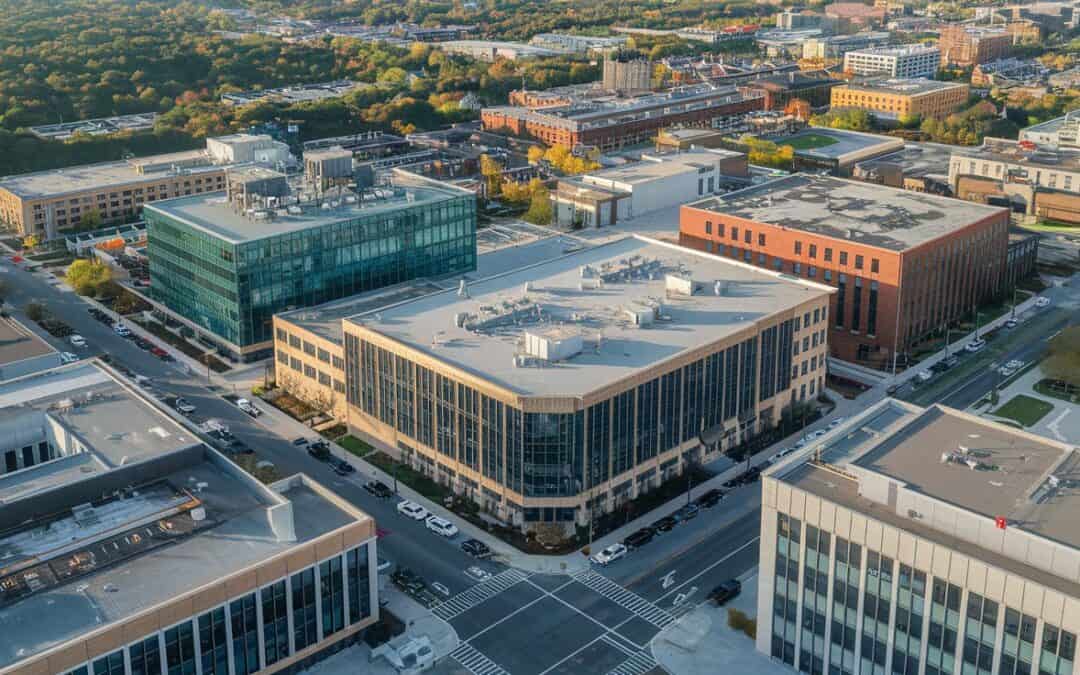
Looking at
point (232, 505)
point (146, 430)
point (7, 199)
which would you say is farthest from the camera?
point (7, 199)

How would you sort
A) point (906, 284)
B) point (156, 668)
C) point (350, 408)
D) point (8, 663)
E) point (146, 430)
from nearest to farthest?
point (8, 663)
point (156, 668)
point (146, 430)
point (350, 408)
point (906, 284)

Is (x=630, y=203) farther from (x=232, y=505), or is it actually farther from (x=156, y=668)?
(x=156, y=668)

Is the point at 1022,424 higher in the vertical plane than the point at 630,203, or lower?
lower

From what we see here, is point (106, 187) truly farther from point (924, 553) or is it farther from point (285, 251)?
point (924, 553)

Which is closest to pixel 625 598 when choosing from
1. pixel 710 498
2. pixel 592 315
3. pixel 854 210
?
pixel 710 498

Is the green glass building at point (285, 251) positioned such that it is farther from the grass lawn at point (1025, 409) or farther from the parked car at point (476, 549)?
the grass lawn at point (1025, 409)

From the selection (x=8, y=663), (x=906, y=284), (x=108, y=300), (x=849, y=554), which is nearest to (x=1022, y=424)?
(x=906, y=284)

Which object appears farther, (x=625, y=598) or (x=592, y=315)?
(x=592, y=315)
